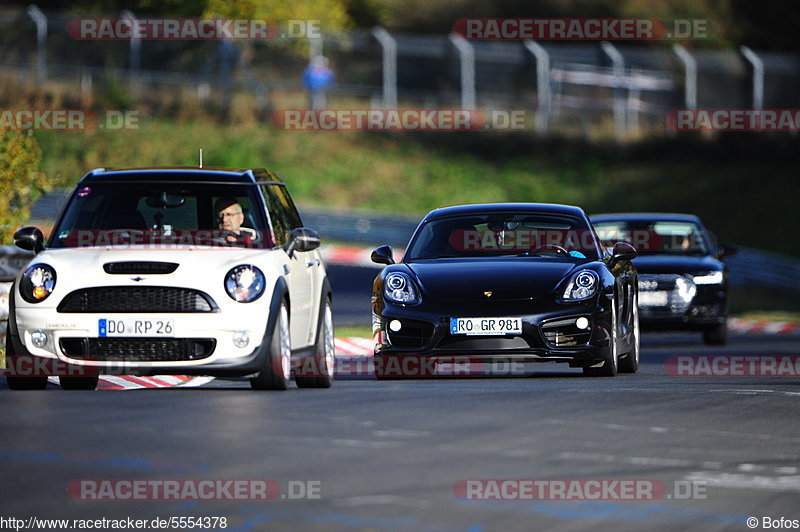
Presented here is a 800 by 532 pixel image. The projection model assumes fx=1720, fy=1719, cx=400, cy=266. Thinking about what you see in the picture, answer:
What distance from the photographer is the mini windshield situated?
21500 millimetres

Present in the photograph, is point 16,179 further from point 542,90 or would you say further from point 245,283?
point 542,90

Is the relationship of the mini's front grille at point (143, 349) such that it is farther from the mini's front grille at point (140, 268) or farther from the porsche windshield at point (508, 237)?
the porsche windshield at point (508, 237)

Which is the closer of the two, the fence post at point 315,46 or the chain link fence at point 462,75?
the chain link fence at point 462,75

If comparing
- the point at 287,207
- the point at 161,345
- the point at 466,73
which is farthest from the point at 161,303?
the point at 466,73

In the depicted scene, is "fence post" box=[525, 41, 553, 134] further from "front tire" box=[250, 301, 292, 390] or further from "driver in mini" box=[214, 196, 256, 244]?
"front tire" box=[250, 301, 292, 390]

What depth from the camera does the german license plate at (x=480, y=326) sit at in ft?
43.2

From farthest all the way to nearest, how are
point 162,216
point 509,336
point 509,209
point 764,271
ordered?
point 764,271
point 509,209
point 509,336
point 162,216

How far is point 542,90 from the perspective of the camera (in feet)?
168

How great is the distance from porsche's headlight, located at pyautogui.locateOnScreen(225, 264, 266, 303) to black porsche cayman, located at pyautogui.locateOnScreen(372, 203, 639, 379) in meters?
2.02

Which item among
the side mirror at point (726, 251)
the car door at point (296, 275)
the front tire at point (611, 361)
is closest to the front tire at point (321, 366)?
the car door at point (296, 275)

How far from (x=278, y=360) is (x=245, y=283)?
60 cm

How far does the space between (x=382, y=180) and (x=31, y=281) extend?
39249mm

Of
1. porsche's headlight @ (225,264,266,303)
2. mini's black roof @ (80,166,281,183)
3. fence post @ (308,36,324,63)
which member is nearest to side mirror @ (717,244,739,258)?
mini's black roof @ (80,166,281,183)

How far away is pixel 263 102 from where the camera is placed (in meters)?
54.4
